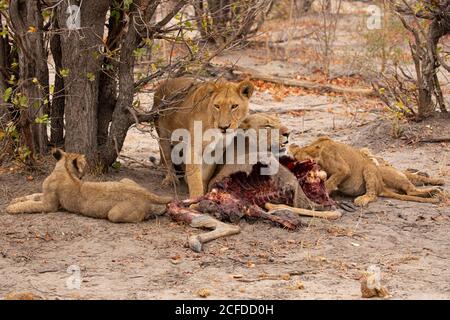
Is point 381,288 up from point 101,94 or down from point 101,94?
down

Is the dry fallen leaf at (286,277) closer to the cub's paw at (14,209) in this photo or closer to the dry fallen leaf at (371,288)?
the dry fallen leaf at (371,288)

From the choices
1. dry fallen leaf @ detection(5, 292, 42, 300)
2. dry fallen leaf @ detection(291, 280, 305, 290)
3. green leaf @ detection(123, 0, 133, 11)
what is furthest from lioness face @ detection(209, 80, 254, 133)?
dry fallen leaf @ detection(5, 292, 42, 300)

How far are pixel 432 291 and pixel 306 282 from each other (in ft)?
2.71

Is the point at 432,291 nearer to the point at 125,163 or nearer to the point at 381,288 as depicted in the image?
the point at 381,288

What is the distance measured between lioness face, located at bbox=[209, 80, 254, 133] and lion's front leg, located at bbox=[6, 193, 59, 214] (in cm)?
159

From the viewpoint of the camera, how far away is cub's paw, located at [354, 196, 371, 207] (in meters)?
7.58

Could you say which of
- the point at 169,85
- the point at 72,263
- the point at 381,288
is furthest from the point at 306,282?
the point at 169,85

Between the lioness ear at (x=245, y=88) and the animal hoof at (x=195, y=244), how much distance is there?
5.86 feet

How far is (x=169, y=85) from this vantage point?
26.9 feet

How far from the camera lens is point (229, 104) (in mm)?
7395

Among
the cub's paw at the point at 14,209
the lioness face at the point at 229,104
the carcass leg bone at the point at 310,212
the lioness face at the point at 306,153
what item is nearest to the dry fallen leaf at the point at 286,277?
the carcass leg bone at the point at 310,212

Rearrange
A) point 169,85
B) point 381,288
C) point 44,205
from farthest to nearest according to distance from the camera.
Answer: point 169,85, point 44,205, point 381,288

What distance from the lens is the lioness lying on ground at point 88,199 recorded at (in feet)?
21.9

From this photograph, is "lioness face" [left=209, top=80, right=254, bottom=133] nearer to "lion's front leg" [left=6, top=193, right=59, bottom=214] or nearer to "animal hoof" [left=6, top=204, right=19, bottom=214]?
"lion's front leg" [left=6, top=193, right=59, bottom=214]
